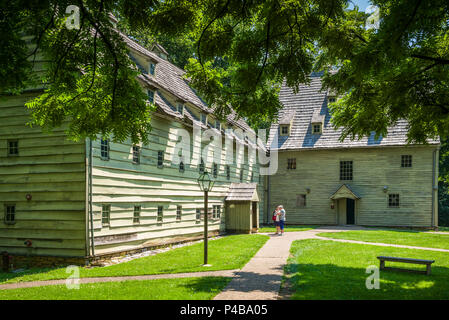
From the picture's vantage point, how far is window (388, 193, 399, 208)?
93.9ft

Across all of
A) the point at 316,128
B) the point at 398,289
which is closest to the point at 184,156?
the point at 398,289

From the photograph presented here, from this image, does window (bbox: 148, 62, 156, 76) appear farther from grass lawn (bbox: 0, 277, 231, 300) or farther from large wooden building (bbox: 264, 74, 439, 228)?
large wooden building (bbox: 264, 74, 439, 228)

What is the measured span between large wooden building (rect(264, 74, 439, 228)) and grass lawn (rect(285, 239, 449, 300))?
43.9 ft

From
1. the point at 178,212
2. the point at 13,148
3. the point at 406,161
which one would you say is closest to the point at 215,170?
the point at 178,212

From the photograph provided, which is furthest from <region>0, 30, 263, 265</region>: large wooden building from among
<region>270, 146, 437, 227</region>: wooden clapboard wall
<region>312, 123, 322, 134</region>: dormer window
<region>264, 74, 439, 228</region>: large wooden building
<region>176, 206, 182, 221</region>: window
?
<region>312, 123, 322, 134</region>: dormer window

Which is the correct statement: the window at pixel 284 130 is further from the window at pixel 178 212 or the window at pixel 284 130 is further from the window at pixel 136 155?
the window at pixel 136 155

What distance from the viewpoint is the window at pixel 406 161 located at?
1120 inches

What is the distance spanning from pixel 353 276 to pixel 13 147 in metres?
13.5

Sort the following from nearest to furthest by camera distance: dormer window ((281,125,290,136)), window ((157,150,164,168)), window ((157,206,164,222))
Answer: window ((157,206,164,222)), window ((157,150,164,168)), dormer window ((281,125,290,136))

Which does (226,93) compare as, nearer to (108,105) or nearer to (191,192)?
(108,105)

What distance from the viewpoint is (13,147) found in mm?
14938

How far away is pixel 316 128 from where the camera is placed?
32.1 m

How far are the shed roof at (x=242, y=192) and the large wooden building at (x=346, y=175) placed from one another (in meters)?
6.46
